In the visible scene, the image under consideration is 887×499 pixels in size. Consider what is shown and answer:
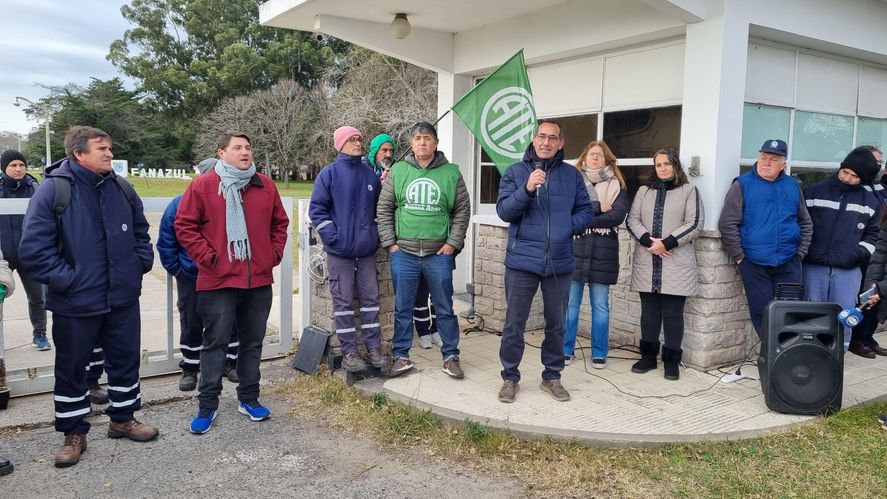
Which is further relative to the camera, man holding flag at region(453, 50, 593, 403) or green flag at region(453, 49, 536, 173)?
green flag at region(453, 49, 536, 173)

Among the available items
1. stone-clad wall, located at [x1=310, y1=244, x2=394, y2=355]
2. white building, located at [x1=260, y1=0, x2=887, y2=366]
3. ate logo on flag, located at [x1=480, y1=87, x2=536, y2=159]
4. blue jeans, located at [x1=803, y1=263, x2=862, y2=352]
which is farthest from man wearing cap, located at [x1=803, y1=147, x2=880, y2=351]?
stone-clad wall, located at [x1=310, y1=244, x2=394, y2=355]

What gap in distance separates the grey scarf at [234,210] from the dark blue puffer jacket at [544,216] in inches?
70.8

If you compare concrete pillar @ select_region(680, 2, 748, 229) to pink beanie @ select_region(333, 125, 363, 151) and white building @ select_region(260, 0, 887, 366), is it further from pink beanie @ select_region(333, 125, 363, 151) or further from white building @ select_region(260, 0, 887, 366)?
pink beanie @ select_region(333, 125, 363, 151)

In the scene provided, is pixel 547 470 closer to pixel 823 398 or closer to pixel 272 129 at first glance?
pixel 823 398

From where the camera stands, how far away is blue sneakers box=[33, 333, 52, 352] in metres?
6.04

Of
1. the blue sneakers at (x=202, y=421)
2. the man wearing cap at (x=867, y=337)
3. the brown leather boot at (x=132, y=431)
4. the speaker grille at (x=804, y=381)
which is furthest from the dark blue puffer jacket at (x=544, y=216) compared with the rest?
the man wearing cap at (x=867, y=337)

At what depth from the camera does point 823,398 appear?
4.49m

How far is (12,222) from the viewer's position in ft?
18.6

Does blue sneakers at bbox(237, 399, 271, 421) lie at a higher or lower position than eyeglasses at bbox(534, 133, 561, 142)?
lower

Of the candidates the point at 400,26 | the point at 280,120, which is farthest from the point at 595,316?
the point at 280,120

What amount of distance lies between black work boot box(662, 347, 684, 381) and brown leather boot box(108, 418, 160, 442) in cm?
392

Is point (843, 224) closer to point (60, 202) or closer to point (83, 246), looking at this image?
point (83, 246)

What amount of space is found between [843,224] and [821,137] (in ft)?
4.92

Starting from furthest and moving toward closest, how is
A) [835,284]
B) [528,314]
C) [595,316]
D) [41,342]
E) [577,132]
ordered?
1. [577,132]
2. [41,342]
3. [835,284]
4. [595,316]
5. [528,314]
